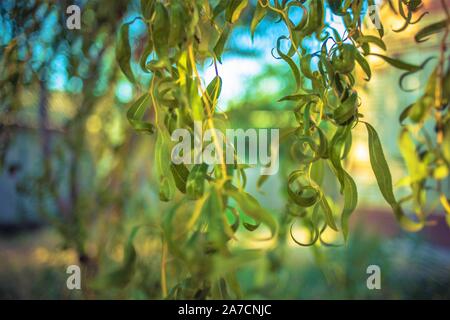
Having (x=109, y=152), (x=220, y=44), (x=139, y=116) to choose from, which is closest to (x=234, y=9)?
(x=220, y=44)

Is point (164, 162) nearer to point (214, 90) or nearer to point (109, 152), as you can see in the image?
point (214, 90)

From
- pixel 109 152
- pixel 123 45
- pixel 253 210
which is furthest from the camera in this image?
pixel 109 152

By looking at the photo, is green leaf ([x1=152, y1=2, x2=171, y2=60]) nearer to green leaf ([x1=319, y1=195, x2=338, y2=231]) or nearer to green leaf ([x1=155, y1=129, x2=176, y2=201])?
green leaf ([x1=155, y1=129, x2=176, y2=201])

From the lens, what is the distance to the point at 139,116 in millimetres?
480

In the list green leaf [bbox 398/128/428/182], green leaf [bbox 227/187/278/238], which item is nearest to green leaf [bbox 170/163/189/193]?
green leaf [bbox 227/187/278/238]

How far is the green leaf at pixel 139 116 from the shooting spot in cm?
45

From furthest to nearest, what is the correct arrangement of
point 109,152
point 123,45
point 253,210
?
point 109,152
point 123,45
point 253,210

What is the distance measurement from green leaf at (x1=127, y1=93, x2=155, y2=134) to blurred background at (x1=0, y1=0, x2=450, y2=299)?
16 cm

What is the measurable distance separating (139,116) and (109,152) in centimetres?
116

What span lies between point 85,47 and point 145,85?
1.82ft

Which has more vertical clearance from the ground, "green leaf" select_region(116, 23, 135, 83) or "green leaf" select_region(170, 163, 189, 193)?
"green leaf" select_region(116, 23, 135, 83)

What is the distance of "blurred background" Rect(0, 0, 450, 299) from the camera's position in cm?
94

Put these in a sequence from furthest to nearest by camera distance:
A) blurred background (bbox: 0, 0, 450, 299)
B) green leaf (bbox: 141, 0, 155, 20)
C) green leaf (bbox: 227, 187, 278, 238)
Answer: blurred background (bbox: 0, 0, 450, 299), green leaf (bbox: 141, 0, 155, 20), green leaf (bbox: 227, 187, 278, 238)

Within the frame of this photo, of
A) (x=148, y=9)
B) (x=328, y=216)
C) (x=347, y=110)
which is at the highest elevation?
(x=148, y=9)
